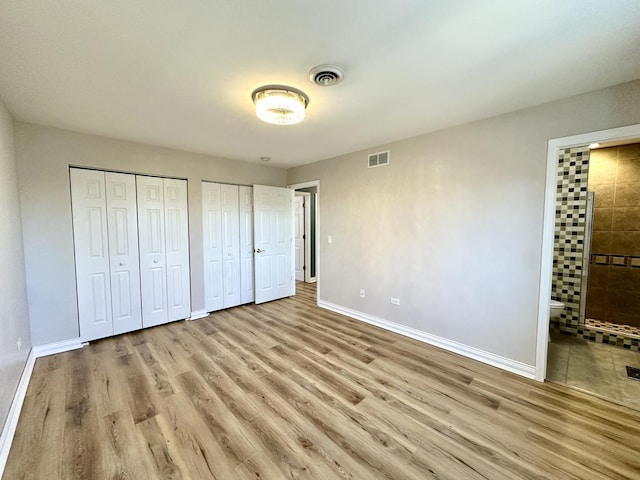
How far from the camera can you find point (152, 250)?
3430 mm

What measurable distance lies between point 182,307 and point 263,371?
1948 mm

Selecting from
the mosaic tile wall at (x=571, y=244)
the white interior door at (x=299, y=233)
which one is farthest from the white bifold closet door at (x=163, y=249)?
the mosaic tile wall at (x=571, y=244)

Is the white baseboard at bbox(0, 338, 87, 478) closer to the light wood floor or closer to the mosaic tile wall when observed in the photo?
the light wood floor

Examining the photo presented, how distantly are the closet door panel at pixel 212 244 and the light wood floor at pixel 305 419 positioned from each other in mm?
1197

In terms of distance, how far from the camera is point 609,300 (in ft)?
11.3

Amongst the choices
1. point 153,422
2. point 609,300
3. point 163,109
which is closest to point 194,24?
point 163,109

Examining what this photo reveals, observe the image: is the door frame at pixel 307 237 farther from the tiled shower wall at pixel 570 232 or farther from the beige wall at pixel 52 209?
the tiled shower wall at pixel 570 232

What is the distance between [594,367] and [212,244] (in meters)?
4.72

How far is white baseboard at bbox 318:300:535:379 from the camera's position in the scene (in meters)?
2.39

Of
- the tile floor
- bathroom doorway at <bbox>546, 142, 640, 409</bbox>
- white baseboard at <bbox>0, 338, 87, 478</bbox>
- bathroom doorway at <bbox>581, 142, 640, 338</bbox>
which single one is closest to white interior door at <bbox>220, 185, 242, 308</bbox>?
→ white baseboard at <bbox>0, 338, 87, 478</bbox>

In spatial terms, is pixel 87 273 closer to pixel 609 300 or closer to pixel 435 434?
pixel 435 434

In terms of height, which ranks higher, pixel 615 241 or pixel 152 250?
pixel 615 241

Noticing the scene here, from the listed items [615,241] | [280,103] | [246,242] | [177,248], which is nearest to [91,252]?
[177,248]

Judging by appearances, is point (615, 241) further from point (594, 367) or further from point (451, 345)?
point (451, 345)
